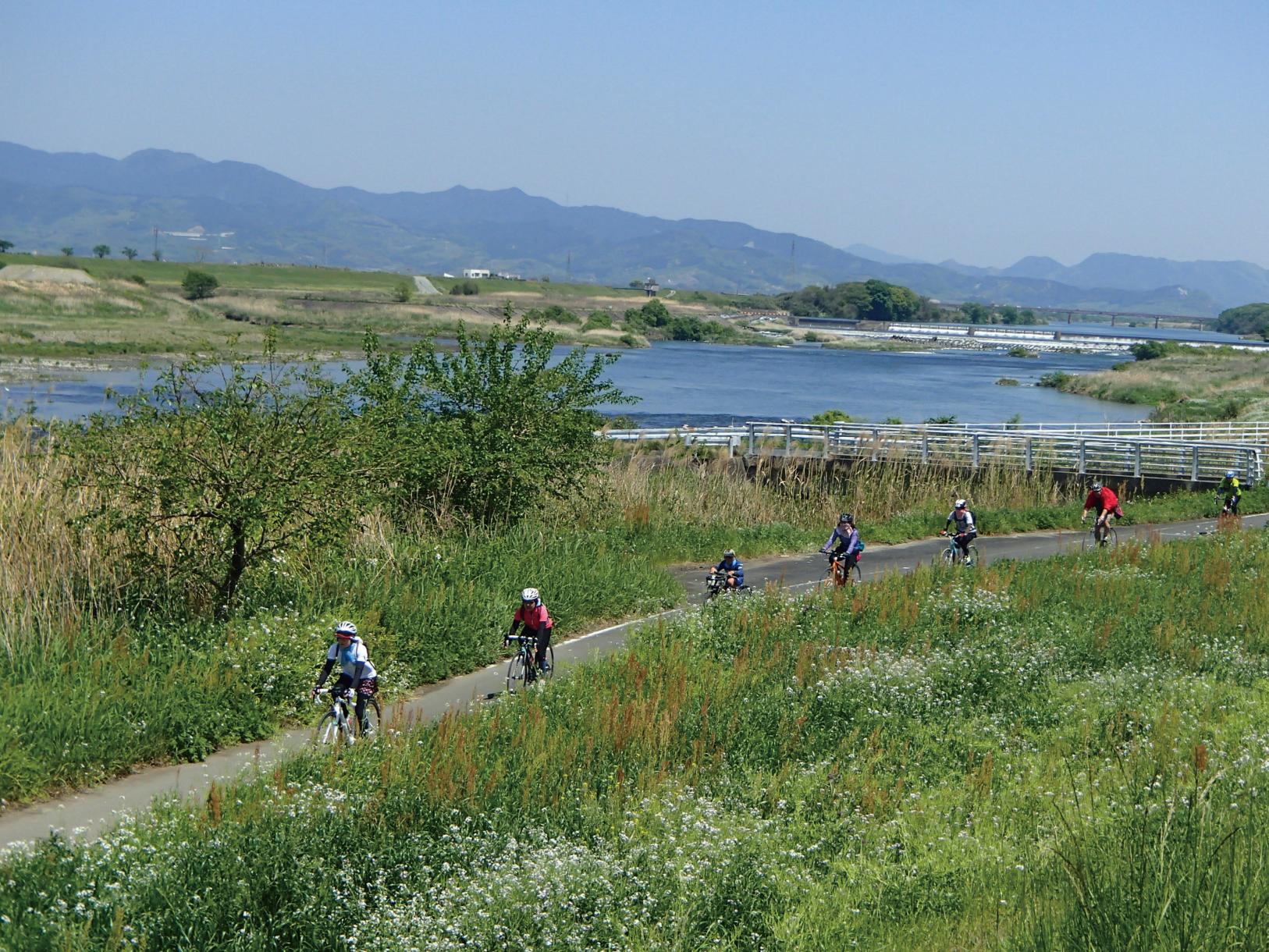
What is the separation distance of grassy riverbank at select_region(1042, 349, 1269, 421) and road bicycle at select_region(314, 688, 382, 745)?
53.6 m

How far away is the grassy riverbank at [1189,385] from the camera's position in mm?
66875

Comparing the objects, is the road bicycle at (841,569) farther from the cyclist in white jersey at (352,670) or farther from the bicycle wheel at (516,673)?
the cyclist in white jersey at (352,670)

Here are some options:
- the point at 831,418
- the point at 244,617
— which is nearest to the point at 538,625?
the point at 244,617

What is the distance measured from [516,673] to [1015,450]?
25593 mm

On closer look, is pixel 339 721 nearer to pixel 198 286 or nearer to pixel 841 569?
pixel 841 569

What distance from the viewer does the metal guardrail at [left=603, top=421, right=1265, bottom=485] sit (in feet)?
113

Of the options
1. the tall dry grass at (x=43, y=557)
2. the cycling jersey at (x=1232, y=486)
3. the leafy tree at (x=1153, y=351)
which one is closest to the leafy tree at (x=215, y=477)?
the tall dry grass at (x=43, y=557)

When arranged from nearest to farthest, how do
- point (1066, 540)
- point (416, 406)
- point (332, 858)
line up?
1. point (332, 858)
2. point (416, 406)
3. point (1066, 540)

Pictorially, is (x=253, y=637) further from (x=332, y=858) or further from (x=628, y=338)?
(x=628, y=338)

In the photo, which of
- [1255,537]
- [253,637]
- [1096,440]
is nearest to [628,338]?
[1096,440]

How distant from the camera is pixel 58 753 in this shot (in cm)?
1016

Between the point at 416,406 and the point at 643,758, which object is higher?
the point at 416,406

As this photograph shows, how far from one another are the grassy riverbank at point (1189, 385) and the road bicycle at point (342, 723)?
53580 millimetres

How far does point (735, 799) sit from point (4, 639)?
6512mm
